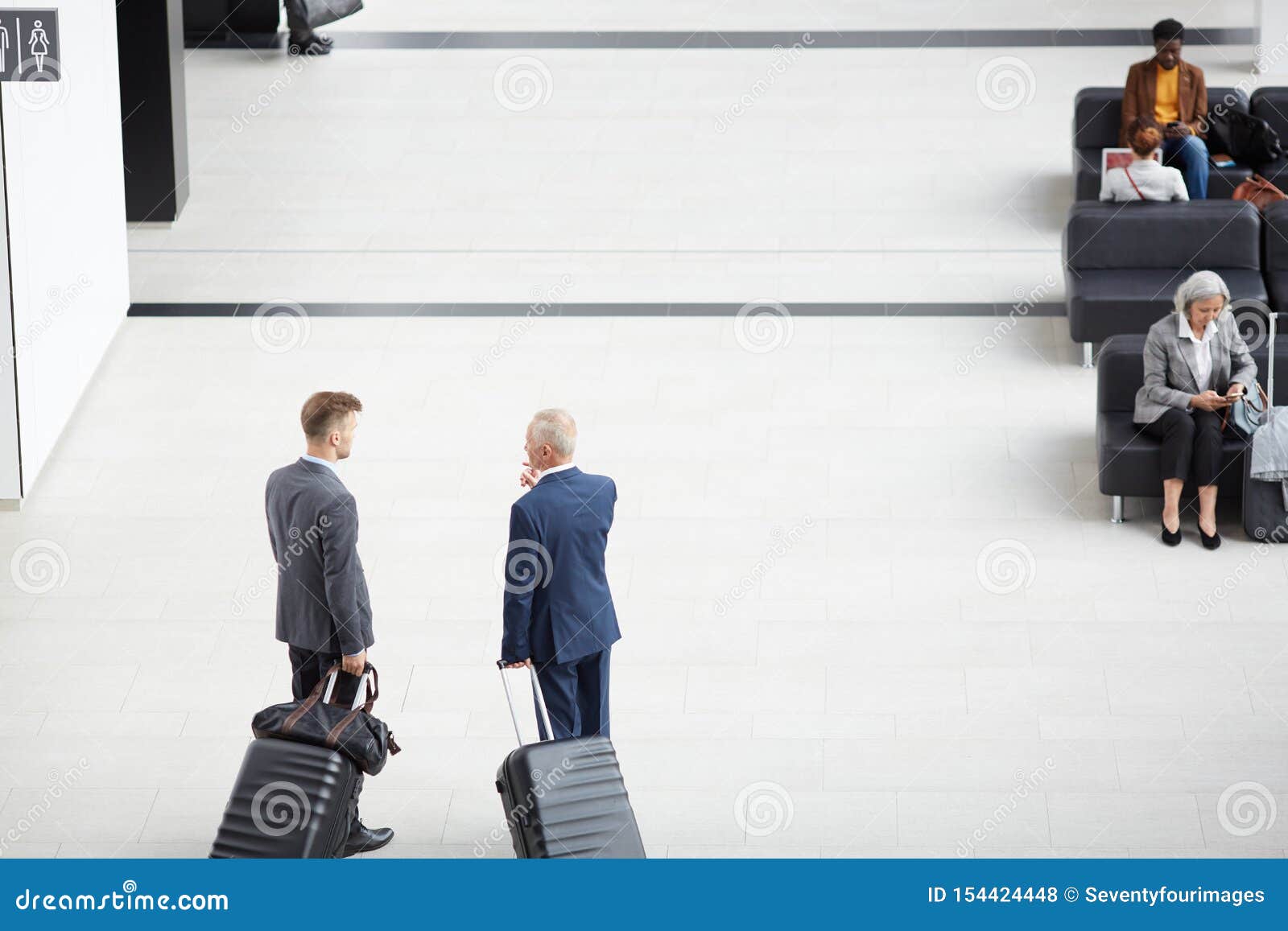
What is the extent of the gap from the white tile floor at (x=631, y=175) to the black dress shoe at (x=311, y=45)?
0.21 metres

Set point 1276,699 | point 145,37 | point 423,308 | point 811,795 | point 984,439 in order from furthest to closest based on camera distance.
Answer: point 145,37, point 423,308, point 984,439, point 1276,699, point 811,795

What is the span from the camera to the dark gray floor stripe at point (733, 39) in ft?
52.0

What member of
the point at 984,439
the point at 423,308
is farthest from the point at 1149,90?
the point at 423,308

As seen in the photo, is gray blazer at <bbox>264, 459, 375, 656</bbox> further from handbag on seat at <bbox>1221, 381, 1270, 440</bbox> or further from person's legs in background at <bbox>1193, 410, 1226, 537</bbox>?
handbag on seat at <bbox>1221, 381, 1270, 440</bbox>

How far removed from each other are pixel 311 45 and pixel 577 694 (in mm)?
10830

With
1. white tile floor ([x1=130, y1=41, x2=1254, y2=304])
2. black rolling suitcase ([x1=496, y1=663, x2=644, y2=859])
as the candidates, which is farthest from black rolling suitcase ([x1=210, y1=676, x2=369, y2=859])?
white tile floor ([x1=130, y1=41, x2=1254, y2=304])

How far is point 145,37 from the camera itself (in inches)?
476

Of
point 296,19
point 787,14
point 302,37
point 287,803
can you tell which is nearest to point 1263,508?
point 287,803

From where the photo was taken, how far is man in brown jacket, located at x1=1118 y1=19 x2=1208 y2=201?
12086 millimetres

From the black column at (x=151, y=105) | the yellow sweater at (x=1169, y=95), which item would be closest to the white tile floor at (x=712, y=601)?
the black column at (x=151, y=105)

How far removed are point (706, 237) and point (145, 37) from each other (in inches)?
159

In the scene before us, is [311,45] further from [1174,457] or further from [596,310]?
[1174,457]

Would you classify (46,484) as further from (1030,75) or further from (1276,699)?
(1030,75)
